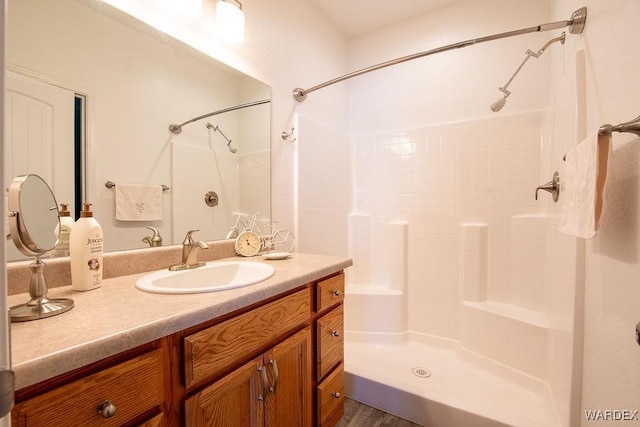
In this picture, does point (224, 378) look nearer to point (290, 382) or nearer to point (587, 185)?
point (290, 382)

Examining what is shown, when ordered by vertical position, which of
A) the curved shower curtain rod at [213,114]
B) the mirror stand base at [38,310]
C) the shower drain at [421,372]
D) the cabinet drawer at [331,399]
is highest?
the curved shower curtain rod at [213,114]

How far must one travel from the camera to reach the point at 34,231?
588mm

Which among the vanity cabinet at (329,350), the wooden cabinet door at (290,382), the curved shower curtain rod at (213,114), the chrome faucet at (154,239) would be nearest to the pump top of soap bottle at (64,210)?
the chrome faucet at (154,239)

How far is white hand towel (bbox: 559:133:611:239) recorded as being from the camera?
0.69m

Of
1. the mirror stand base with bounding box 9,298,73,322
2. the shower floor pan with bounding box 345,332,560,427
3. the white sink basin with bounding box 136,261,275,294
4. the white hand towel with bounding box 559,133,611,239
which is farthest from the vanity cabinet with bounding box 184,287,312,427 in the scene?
the white hand towel with bounding box 559,133,611,239

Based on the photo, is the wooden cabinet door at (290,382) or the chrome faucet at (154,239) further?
the chrome faucet at (154,239)

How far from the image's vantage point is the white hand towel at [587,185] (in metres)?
0.69

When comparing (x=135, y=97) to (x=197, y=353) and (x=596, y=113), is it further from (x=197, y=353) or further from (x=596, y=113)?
(x=596, y=113)

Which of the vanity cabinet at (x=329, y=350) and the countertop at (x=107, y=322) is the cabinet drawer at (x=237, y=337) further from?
the vanity cabinet at (x=329, y=350)

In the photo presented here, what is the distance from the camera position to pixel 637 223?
2.17ft

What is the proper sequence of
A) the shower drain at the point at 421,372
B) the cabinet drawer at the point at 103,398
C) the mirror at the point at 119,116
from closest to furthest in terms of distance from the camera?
the cabinet drawer at the point at 103,398, the mirror at the point at 119,116, the shower drain at the point at 421,372

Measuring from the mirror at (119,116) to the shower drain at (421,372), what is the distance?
1436 millimetres

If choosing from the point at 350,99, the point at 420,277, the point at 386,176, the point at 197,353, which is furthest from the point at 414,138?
the point at 197,353

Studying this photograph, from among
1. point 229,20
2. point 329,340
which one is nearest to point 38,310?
point 329,340
